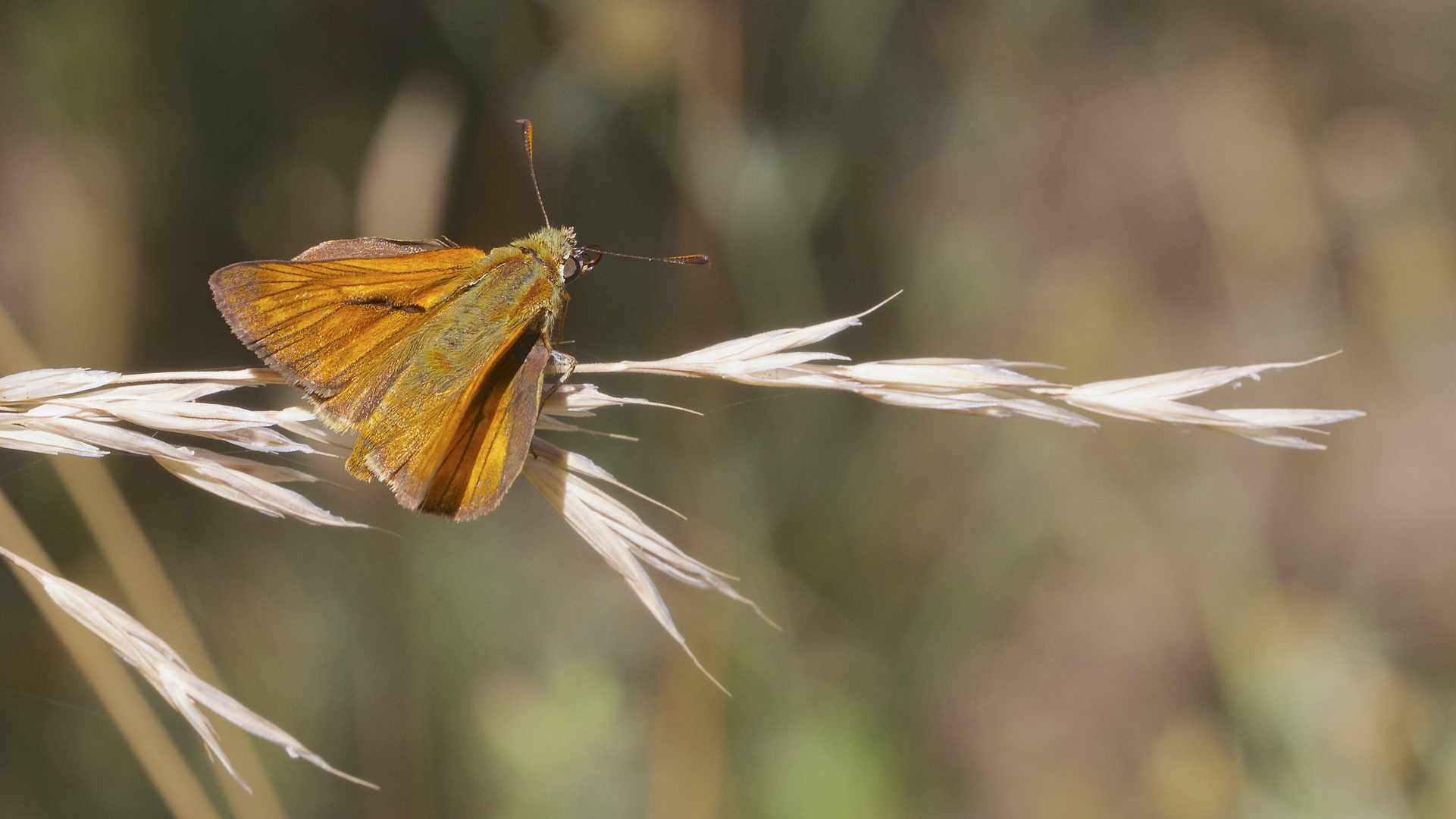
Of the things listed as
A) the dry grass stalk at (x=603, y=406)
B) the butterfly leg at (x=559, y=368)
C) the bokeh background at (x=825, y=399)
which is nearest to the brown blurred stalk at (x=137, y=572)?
the bokeh background at (x=825, y=399)

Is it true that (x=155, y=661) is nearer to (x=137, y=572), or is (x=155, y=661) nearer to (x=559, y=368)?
(x=559, y=368)

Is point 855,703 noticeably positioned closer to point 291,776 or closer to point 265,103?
point 291,776

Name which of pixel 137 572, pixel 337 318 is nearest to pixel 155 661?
pixel 337 318

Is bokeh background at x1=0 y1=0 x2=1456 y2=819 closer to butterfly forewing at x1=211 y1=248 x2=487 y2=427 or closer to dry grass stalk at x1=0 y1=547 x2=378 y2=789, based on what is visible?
butterfly forewing at x1=211 y1=248 x2=487 y2=427

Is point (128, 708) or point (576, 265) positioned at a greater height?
point (576, 265)

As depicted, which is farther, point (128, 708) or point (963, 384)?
point (128, 708)

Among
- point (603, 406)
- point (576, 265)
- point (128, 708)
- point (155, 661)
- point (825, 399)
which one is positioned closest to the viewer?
point (155, 661)

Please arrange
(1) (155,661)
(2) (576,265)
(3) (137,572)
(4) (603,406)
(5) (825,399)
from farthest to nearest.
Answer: (5) (825,399) → (3) (137,572) → (2) (576,265) → (4) (603,406) → (1) (155,661)

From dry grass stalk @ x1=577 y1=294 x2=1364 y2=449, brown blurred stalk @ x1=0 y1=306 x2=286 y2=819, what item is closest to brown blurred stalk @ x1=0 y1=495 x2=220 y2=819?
brown blurred stalk @ x1=0 y1=306 x2=286 y2=819
